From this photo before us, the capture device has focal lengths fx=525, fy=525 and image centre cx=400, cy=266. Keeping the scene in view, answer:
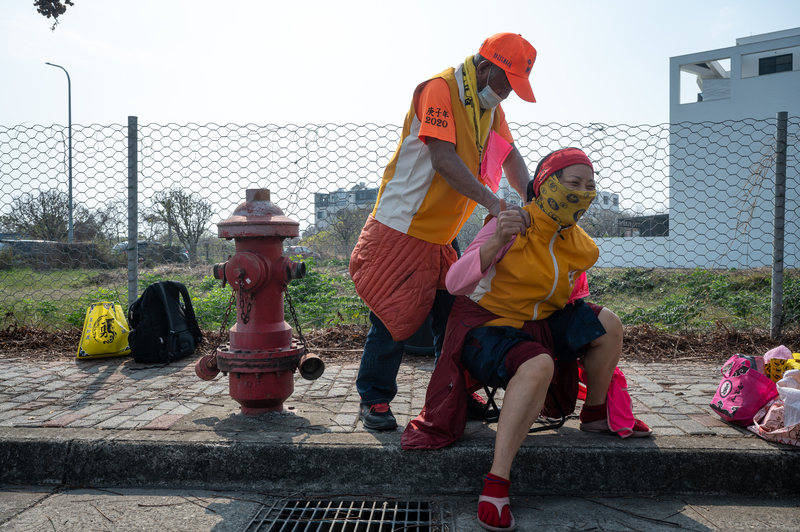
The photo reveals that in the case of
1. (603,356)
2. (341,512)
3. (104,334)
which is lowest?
(341,512)

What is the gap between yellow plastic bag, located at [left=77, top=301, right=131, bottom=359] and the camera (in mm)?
4477

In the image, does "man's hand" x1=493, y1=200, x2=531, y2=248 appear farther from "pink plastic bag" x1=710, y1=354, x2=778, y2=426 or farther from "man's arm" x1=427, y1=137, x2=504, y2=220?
"pink plastic bag" x1=710, y1=354, x2=778, y2=426

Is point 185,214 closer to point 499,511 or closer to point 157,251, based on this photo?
point 157,251

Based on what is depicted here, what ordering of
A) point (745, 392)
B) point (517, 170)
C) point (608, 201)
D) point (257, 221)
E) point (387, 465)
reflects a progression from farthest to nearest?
point (608, 201) < point (517, 170) < point (257, 221) < point (745, 392) < point (387, 465)

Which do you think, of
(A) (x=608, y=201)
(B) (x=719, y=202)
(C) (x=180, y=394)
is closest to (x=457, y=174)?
(C) (x=180, y=394)

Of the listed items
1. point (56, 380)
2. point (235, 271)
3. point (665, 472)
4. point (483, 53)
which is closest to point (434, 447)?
point (665, 472)

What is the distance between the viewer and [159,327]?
14.7 feet

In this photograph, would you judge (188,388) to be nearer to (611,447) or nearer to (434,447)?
(434,447)

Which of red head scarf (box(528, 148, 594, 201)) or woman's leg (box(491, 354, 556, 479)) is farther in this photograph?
red head scarf (box(528, 148, 594, 201))

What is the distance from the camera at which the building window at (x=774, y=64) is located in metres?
27.1

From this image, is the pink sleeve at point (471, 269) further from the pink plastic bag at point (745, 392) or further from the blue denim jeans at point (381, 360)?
the pink plastic bag at point (745, 392)

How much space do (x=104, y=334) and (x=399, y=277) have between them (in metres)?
3.26

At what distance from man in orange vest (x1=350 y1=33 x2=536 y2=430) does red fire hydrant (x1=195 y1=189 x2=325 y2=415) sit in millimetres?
451

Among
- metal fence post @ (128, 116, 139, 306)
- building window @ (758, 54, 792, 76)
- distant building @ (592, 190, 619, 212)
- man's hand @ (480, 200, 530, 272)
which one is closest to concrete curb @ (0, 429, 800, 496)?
man's hand @ (480, 200, 530, 272)
